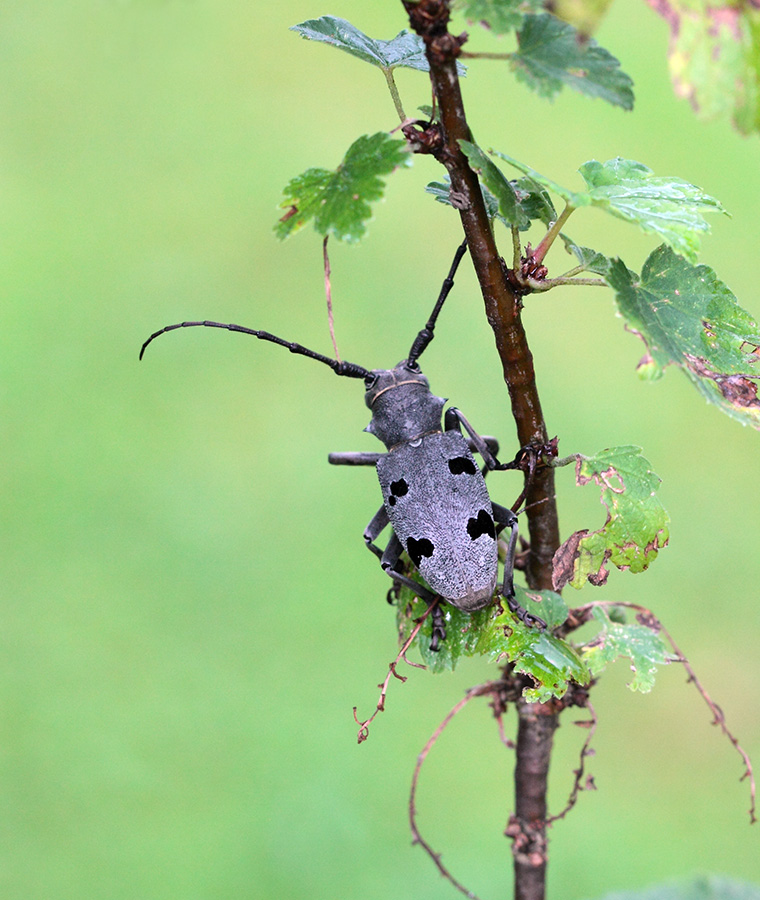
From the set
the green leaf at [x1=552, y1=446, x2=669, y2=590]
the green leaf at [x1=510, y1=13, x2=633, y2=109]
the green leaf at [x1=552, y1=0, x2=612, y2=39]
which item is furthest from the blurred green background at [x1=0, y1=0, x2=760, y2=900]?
the green leaf at [x1=552, y1=0, x2=612, y2=39]

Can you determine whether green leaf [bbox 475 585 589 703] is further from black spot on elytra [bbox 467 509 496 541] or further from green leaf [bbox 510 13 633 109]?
green leaf [bbox 510 13 633 109]

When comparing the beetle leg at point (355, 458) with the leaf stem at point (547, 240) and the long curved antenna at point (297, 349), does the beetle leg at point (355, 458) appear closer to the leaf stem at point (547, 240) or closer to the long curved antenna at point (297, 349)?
Result: the long curved antenna at point (297, 349)

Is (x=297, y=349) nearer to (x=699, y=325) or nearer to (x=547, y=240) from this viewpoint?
(x=547, y=240)

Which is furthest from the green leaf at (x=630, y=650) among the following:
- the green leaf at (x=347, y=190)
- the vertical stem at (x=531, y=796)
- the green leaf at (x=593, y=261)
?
the green leaf at (x=347, y=190)

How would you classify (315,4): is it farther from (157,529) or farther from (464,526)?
(464,526)

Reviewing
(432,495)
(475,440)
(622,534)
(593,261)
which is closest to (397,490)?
(432,495)
